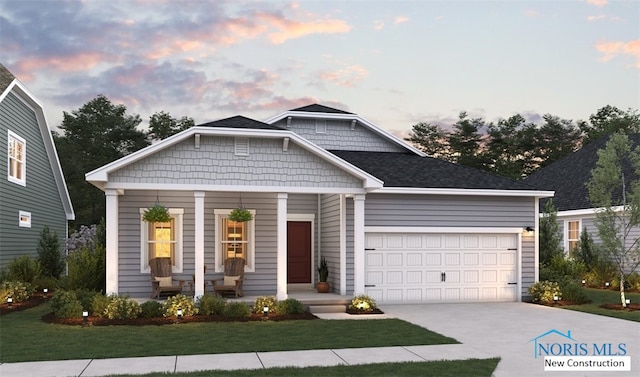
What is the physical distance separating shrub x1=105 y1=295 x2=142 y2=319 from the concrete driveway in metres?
5.80

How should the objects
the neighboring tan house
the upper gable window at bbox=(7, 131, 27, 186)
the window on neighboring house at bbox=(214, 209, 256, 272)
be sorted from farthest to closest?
the neighboring tan house, the upper gable window at bbox=(7, 131, 27, 186), the window on neighboring house at bbox=(214, 209, 256, 272)

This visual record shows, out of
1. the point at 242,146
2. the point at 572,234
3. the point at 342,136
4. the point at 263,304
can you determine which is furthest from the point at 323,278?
the point at 572,234

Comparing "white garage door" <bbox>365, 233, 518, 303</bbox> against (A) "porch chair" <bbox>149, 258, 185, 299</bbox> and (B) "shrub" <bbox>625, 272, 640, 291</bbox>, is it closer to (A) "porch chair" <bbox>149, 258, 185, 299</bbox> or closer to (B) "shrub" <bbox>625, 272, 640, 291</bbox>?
(B) "shrub" <bbox>625, 272, 640, 291</bbox>

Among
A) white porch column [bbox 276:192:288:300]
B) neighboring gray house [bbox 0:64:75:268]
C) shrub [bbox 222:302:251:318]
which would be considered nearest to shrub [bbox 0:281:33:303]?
neighboring gray house [bbox 0:64:75:268]

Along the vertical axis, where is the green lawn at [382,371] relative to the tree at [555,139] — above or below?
below

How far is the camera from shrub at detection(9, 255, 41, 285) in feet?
57.9

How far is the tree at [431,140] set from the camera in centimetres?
4775

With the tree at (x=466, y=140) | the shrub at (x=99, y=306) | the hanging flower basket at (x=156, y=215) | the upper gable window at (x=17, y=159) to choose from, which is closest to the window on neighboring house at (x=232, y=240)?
the hanging flower basket at (x=156, y=215)

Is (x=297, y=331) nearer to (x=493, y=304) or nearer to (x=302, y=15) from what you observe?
(x=493, y=304)

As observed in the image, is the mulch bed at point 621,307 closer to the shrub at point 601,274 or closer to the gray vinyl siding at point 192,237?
the shrub at point 601,274

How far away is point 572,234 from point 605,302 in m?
7.95

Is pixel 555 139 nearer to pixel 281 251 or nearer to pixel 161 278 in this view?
pixel 281 251

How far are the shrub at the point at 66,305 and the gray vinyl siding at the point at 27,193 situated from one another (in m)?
5.46

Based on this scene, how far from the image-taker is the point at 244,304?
1391cm
